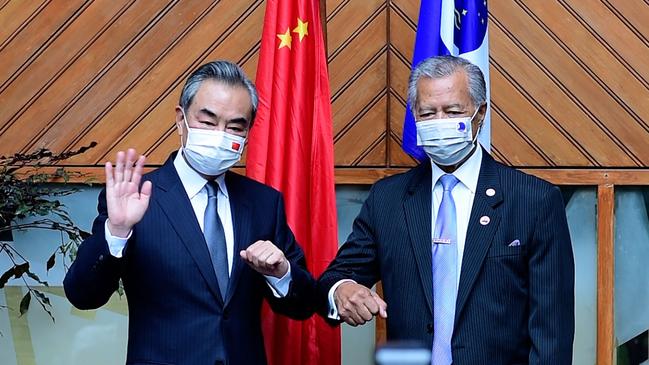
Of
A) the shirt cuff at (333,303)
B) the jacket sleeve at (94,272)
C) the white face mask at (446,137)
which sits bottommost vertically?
the shirt cuff at (333,303)

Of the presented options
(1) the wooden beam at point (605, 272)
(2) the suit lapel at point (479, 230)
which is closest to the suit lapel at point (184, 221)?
(2) the suit lapel at point (479, 230)

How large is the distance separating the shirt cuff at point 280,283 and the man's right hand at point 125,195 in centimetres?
43

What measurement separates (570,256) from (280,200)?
0.86 meters

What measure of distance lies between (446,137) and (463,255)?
32 cm

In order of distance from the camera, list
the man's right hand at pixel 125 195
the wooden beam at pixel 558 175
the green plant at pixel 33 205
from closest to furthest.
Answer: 1. the man's right hand at pixel 125 195
2. the green plant at pixel 33 205
3. the wooden beam at pixel 558 175

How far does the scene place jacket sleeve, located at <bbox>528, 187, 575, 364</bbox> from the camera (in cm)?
270

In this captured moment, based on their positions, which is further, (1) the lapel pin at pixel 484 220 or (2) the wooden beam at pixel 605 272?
(2) the wooden beam at pixel 605 272

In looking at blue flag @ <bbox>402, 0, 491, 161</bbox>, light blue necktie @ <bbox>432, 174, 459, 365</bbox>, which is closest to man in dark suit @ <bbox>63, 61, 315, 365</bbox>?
light blue necktie @ <bbox>432, 174, 459, 365</bbox>

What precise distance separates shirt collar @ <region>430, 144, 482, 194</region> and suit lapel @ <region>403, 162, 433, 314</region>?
0.12 feet

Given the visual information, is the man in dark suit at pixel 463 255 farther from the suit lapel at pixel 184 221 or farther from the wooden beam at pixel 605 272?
the wooden beam at pixel 605 272

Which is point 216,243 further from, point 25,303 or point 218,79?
point 25,303

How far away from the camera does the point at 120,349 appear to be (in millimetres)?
4488

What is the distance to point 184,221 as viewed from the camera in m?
2.80

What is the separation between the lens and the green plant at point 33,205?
3.88m
